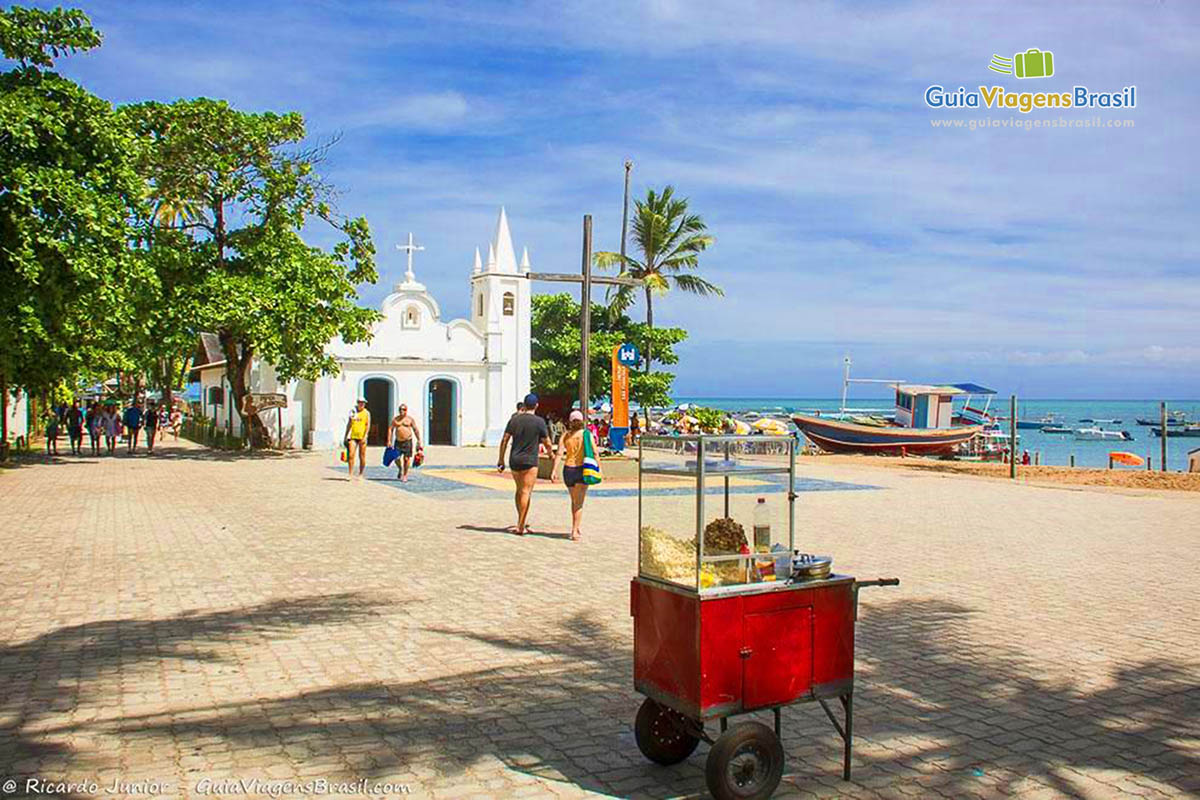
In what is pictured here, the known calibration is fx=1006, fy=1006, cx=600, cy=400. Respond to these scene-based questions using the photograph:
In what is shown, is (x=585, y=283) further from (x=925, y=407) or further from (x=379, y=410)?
(x=925, y=407)

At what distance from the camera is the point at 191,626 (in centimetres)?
730

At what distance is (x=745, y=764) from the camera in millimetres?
4277

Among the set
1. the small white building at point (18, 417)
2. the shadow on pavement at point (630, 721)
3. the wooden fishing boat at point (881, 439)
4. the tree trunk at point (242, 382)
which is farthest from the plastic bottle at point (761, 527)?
the wooden fishing boat at point (881, 439)

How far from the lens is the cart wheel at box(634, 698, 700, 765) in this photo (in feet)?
15.3

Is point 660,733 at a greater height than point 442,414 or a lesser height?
lesser

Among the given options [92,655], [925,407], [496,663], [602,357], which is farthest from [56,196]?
[925,407]

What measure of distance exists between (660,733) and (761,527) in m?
1.07

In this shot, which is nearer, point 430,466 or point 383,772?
point 383,772

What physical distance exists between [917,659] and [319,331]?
900 inches

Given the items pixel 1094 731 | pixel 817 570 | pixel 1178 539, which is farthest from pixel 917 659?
pixel 1178 539

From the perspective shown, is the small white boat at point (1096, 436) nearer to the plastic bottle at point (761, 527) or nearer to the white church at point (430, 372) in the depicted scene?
the white church at point (430, 372)

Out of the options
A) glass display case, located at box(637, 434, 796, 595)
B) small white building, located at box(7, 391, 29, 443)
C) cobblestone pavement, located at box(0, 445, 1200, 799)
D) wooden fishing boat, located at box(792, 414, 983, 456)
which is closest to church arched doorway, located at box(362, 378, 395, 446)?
small white building, located at box(7, 391, 29, 443)

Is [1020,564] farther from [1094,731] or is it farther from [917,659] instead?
[1094,731]

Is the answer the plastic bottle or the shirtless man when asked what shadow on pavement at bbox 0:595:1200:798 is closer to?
the plastic bottle
